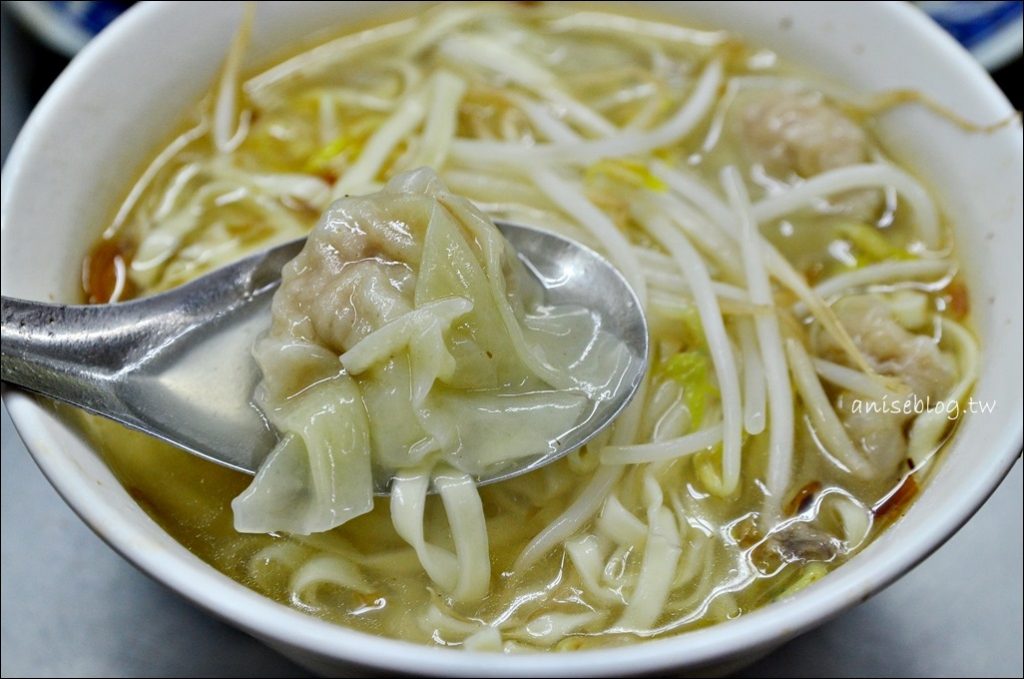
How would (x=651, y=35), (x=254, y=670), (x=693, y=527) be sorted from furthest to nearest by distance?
(x=651, y=35)
(x=254, y=670)
(x=693, y=527)

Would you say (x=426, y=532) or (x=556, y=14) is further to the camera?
(x=556, y=14)

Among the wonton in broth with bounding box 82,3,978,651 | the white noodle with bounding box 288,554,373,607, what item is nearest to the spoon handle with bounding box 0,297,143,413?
the wonton in broth with bounding box 82,3,978,651

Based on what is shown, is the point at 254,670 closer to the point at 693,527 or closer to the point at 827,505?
the point at 693,527

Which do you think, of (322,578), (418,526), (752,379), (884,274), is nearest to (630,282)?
(752,379)

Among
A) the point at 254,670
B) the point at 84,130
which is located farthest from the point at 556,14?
the point at 254,670

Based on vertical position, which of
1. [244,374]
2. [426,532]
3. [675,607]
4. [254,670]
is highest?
[244,374]

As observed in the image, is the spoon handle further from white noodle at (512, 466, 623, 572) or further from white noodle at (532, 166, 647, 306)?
white noodle at (532, 166, 647, 306)
